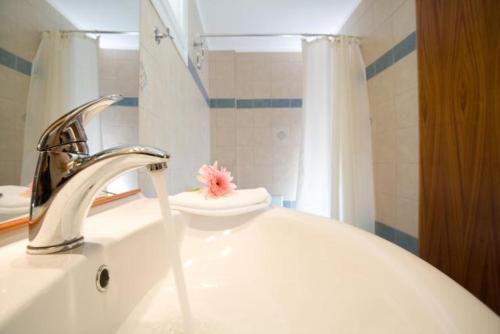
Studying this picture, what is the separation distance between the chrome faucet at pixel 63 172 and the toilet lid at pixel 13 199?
5.3 inches

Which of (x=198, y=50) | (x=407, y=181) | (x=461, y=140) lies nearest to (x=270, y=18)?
(x=198, y=50)

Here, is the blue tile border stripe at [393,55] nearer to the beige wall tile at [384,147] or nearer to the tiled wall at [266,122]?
the beige wall tile at [384,147]

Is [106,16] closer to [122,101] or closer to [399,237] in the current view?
[122,101]

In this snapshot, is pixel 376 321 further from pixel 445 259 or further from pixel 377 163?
pixel 377 163

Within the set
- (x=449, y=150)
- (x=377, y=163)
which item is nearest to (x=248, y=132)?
(x=377, y=163)

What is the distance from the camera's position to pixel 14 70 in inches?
15.9

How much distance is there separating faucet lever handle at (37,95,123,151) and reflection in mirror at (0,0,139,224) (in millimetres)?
151

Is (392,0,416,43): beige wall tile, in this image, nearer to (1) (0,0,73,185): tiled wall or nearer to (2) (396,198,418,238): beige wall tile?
(2) (396,198,418,238): beige wall tile

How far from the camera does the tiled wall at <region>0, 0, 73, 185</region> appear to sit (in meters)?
0.39

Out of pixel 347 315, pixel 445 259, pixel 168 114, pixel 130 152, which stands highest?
pixel 168 114

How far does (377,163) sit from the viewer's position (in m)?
1.70

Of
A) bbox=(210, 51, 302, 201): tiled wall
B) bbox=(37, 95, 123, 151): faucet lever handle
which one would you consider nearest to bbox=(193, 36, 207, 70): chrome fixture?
bbox=(210, 51, 302, 201): tiled wall

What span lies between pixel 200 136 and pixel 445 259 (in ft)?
5.88

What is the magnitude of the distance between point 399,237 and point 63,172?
169 cm
